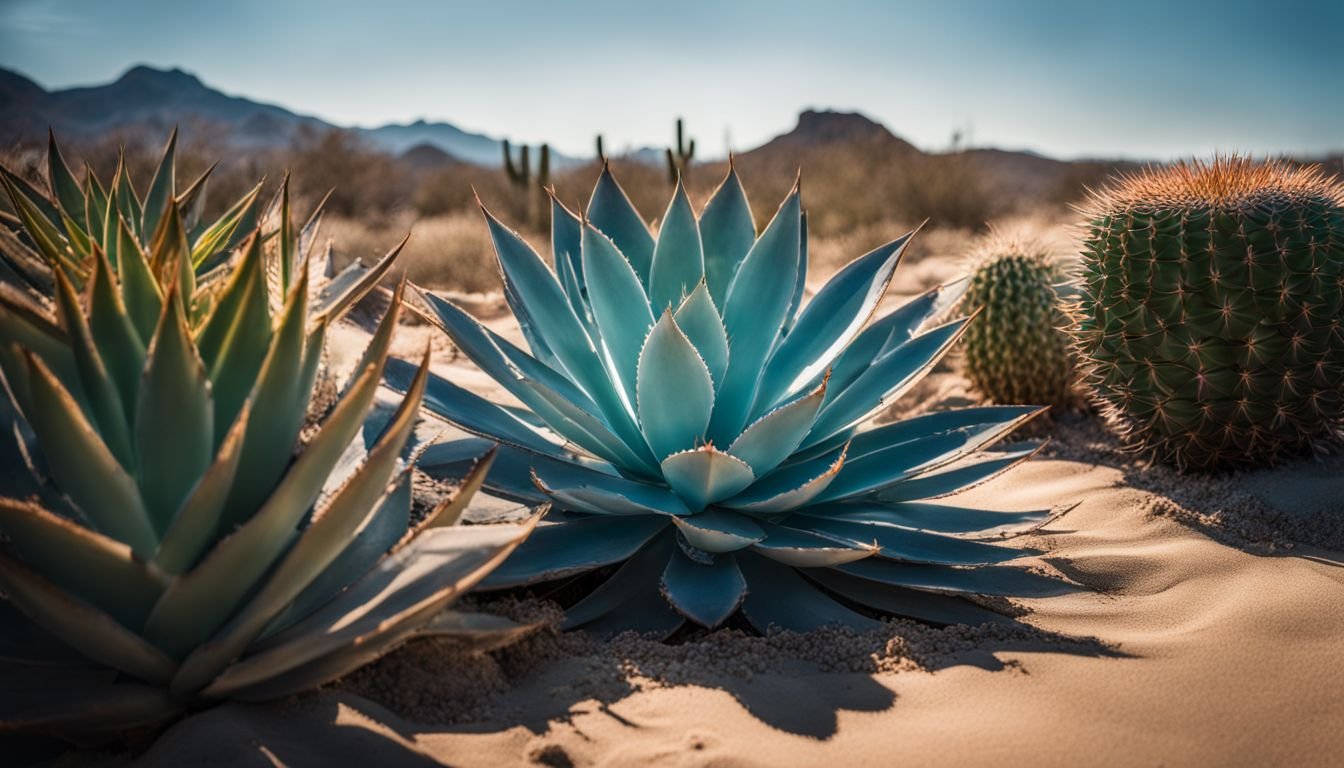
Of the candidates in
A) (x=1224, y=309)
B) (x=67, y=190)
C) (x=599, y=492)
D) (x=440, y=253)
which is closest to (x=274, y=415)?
(x=599, y=492)

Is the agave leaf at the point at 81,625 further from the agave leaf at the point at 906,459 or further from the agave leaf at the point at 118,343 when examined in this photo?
the agave leaf at the point at 906,459

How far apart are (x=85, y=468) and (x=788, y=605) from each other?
1.46 meters

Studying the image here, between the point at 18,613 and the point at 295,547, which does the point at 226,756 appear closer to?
the point at 295,547

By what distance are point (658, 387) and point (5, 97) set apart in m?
36.7

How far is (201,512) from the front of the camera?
5.11 ft

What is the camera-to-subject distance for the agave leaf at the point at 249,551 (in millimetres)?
1537

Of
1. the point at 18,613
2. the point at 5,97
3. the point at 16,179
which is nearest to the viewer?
the point at 18,613

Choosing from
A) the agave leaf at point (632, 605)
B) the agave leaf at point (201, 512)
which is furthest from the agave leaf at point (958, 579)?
the agave leaf at point (201, 512)

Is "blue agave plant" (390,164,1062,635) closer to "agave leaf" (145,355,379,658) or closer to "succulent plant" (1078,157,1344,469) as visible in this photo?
"agave leaf" (145,355,379,658)

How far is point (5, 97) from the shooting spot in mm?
30984

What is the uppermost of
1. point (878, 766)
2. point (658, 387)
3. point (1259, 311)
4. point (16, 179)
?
point (16, 179)

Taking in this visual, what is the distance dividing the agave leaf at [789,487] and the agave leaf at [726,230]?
2.27 feet

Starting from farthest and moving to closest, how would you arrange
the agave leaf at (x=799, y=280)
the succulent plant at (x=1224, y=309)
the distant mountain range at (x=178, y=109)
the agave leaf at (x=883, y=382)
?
the distant mountain range at (x=178, y=109) → the succulent plant at (x=1224, y=309) → the agave leaf at (x=799, y=280) → the agave leaf at (x=883, y=382)

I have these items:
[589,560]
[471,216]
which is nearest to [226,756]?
[589,560]
